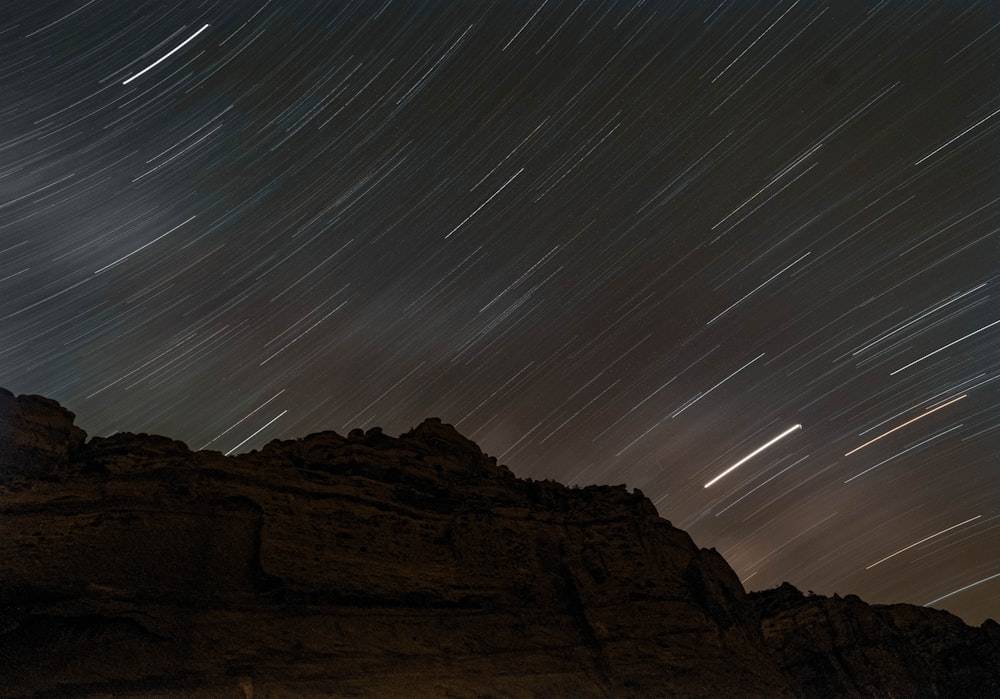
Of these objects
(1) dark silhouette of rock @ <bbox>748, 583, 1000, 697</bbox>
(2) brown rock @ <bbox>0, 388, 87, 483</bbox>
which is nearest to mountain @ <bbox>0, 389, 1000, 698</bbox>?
(2) brown rock @ <bbox>0, 388, 87, 483</bbox>

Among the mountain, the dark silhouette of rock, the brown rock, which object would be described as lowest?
the dark silhouette of rock

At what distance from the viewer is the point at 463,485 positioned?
2978cm

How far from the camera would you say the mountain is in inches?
808

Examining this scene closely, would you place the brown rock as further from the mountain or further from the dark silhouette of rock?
the dark silhouette of rock

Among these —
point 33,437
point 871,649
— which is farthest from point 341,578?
point 871,649

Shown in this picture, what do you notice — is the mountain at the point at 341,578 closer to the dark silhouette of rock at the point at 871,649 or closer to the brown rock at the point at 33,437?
the brown rock at the point at 33,437

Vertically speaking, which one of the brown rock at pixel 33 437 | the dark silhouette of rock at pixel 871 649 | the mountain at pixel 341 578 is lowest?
the dark silhouette of rock at pixel 871 649

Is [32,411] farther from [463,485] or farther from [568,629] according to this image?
[568,629]

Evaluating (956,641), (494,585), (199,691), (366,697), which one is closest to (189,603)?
(199,691)

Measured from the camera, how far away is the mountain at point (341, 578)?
20.5 metres

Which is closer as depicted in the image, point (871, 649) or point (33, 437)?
point (33, 437)

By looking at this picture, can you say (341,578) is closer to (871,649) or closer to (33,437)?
(33,437)

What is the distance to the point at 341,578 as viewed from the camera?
78.9ft

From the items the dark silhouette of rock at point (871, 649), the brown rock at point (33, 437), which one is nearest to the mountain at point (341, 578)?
the brown rock at point (33, 437)
